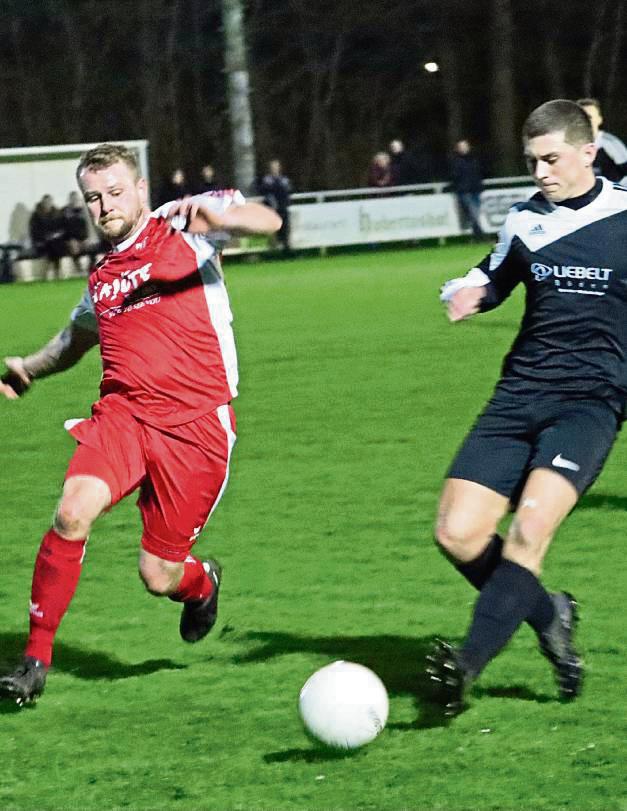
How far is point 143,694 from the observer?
16.7 ft

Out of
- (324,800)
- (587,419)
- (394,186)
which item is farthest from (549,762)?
(394,186)

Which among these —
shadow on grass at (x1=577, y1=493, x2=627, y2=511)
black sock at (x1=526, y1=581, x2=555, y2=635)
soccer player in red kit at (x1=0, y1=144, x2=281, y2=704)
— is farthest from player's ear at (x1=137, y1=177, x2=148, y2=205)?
shadow on grass at (x1=577, y1=493, x2=627, y2=511)

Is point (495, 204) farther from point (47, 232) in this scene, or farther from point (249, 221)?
point (249, 221)

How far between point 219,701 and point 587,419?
1455 millimetres

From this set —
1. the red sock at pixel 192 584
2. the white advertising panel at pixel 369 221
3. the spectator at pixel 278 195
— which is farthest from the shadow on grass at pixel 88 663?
the white advertising panel at pixel 369 221

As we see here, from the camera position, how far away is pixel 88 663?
5484mm

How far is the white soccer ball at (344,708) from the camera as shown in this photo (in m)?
4.32

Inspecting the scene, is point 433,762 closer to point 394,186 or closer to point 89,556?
point 89,556

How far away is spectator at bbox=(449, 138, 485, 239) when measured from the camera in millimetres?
26547

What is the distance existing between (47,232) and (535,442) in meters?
20.6

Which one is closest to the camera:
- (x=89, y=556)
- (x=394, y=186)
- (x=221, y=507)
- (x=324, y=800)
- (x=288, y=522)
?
(x=324, y=800)

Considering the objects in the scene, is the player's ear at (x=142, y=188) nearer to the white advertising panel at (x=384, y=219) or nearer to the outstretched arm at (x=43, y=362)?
the outstretched arm at (x=43, y=362)

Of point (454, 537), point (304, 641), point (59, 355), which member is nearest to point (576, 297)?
point (454, 537)

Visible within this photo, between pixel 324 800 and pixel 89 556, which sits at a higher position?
pixel 324 800
